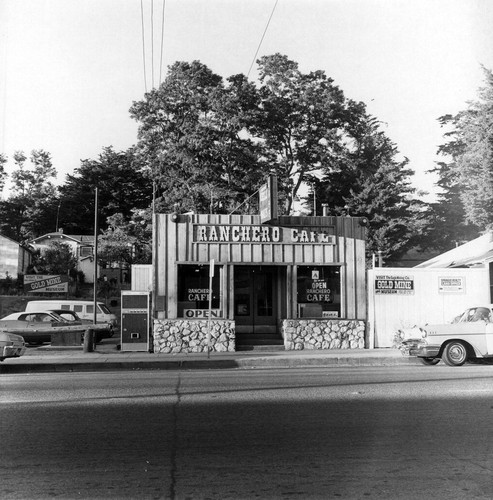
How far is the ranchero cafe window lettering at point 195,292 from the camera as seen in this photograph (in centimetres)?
1978

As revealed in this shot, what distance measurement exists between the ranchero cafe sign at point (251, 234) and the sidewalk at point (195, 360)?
3545 mm

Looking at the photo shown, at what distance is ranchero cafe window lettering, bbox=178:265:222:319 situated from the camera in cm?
1978

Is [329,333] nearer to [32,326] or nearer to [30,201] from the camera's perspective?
[32,326]

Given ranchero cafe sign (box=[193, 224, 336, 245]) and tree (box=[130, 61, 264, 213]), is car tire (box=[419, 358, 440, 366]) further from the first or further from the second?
tree (box=[130, 61, 264, 213])

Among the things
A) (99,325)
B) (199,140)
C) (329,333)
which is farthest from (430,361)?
(199,140)

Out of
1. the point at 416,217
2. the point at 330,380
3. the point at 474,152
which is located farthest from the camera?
the point at 416,217

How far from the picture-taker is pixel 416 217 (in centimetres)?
4566

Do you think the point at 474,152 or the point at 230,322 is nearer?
the point at 230,322

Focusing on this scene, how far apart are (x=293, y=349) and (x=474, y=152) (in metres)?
12.0

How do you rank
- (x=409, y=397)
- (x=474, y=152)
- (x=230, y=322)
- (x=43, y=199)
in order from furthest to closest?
(x=43, y=199) → (x=474, y=152) → (x=230, y=322) → (x=409, y=397)

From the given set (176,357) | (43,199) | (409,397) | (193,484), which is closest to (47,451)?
(193,484)

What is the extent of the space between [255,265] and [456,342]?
23.7 feet

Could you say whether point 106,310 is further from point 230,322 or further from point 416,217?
point 416,217

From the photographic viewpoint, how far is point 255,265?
67.2 feet
